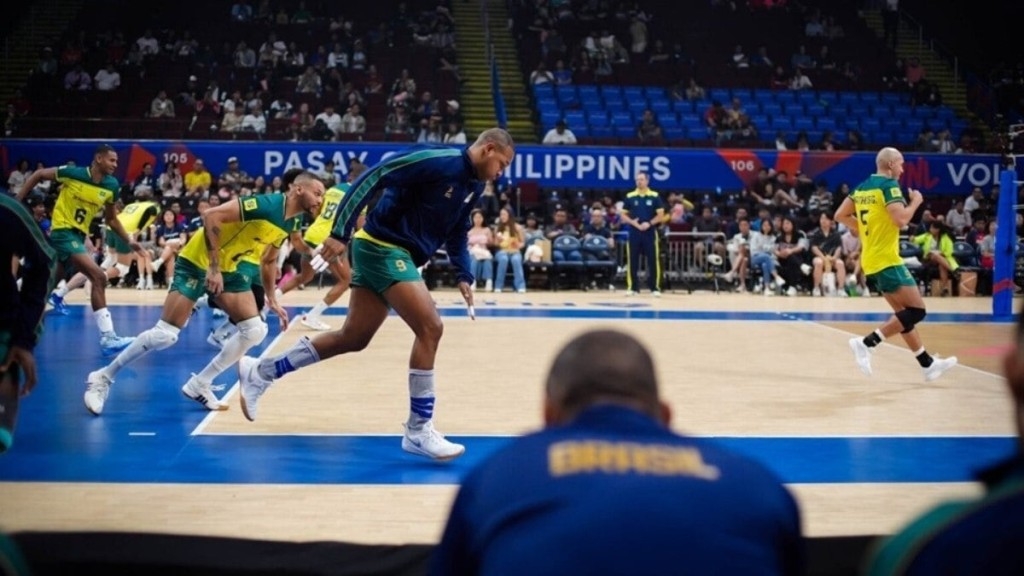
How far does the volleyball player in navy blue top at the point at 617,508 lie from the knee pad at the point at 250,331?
18.7 ft

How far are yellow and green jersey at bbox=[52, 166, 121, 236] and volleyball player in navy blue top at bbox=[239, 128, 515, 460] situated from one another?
517 centimetres

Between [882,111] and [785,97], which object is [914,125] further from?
[785,97]

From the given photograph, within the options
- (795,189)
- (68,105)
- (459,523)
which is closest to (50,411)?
(459,523)

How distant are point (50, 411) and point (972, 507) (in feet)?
22.0

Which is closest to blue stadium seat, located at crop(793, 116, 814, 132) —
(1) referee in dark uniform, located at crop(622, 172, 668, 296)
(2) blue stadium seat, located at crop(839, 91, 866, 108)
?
(2) blue stadium seat, located at crop(839, 91, 866, 108)

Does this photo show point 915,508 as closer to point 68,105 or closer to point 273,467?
point 273,467

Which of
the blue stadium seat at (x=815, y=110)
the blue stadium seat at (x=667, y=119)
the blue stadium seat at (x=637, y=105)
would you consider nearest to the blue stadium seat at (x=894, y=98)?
the blue stadium seat at (x=815, y=110)

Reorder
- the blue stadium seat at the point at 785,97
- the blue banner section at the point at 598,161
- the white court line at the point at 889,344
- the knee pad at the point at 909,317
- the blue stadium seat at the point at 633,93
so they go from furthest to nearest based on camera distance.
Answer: the blue stadium seat at the point at 785,97, the blue stadium seat at the point at 633,93, the blue banner section at the point at 598,161, the white court line at the point at 889,344, the knee pad at the point at 909,317

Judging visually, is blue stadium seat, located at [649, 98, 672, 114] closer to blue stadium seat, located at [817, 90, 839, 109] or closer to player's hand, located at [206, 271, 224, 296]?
blue stadium seat, located at [817, 90, 839, 109]

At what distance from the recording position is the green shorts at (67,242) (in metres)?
10.5

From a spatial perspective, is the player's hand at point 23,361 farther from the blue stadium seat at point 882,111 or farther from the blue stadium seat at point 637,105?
the blue stadium seat at point 882,111

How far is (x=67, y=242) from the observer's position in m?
10.7

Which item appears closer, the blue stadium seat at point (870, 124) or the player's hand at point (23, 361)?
the player's hand at point (23, 361)

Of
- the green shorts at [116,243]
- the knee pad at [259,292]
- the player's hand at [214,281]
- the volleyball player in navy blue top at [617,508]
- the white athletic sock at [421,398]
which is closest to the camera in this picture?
the volleyball player in navy blue top at [617,508]
